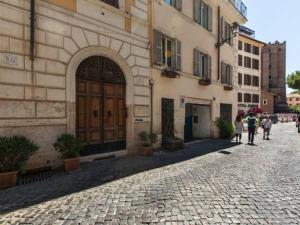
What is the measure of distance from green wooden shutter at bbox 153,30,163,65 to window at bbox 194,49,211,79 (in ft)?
11.6

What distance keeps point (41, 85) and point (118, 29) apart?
3.73 meters

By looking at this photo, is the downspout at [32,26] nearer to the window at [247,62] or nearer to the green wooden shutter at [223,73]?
the green wooden shutter at [223,73]

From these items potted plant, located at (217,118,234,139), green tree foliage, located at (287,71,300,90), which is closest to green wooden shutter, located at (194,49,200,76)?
potted plant, located at (217,118,234,139)

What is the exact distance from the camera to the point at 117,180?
666 cm

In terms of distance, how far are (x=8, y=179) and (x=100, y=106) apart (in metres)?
3.99

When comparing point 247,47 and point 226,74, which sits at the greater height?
point 247,47

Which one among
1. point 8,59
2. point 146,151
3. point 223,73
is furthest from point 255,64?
point 8,59

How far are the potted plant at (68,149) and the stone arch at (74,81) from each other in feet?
2.20

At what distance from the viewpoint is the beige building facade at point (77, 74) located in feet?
22.6

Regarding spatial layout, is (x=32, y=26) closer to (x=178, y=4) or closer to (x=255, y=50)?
(x=178, y=4)

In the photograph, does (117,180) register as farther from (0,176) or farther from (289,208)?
(289,208)

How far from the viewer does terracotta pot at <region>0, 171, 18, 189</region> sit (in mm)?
5863

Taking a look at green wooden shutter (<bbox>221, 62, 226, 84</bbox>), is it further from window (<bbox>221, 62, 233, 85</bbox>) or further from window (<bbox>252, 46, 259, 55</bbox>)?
window (<bbox>252, 46, 259, 55</bbox>)

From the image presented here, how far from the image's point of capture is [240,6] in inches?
813
